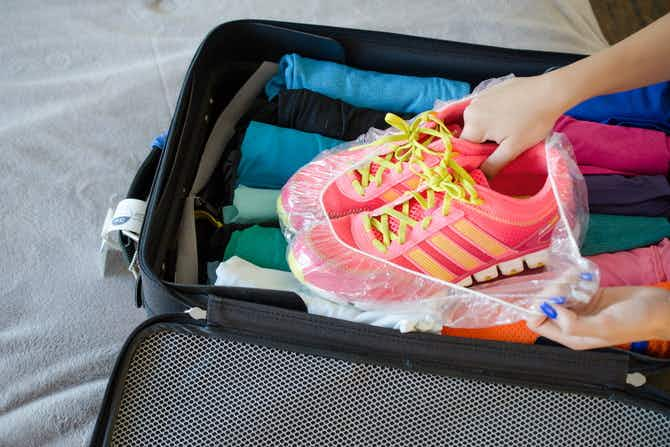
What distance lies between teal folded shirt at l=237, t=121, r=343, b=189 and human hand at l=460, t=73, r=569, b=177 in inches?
8.6

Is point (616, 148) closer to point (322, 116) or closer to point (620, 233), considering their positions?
point (620, 233)

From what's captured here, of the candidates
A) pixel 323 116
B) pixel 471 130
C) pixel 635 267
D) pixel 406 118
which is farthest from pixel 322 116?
pixel 635 267

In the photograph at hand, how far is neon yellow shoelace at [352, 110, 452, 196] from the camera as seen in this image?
0.72 m

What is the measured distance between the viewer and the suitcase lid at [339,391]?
602 mm

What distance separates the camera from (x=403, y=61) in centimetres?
90

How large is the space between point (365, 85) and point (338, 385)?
449mm

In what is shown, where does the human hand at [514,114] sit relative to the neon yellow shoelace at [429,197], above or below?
above

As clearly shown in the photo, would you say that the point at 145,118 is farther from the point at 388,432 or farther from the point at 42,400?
the point at 388,432

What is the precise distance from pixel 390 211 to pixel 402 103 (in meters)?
0.24

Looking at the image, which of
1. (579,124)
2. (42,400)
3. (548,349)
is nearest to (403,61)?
(579,124)

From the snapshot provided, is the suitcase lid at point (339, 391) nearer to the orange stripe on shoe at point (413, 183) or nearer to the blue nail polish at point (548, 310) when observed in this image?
the blue nail polish at point (548, 310)

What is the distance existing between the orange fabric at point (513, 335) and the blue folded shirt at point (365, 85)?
355 millimetres

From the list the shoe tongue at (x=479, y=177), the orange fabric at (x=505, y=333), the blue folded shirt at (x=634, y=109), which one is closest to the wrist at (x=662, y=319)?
the orange fabric at (x=505, y=333)

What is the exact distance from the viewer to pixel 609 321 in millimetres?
556
